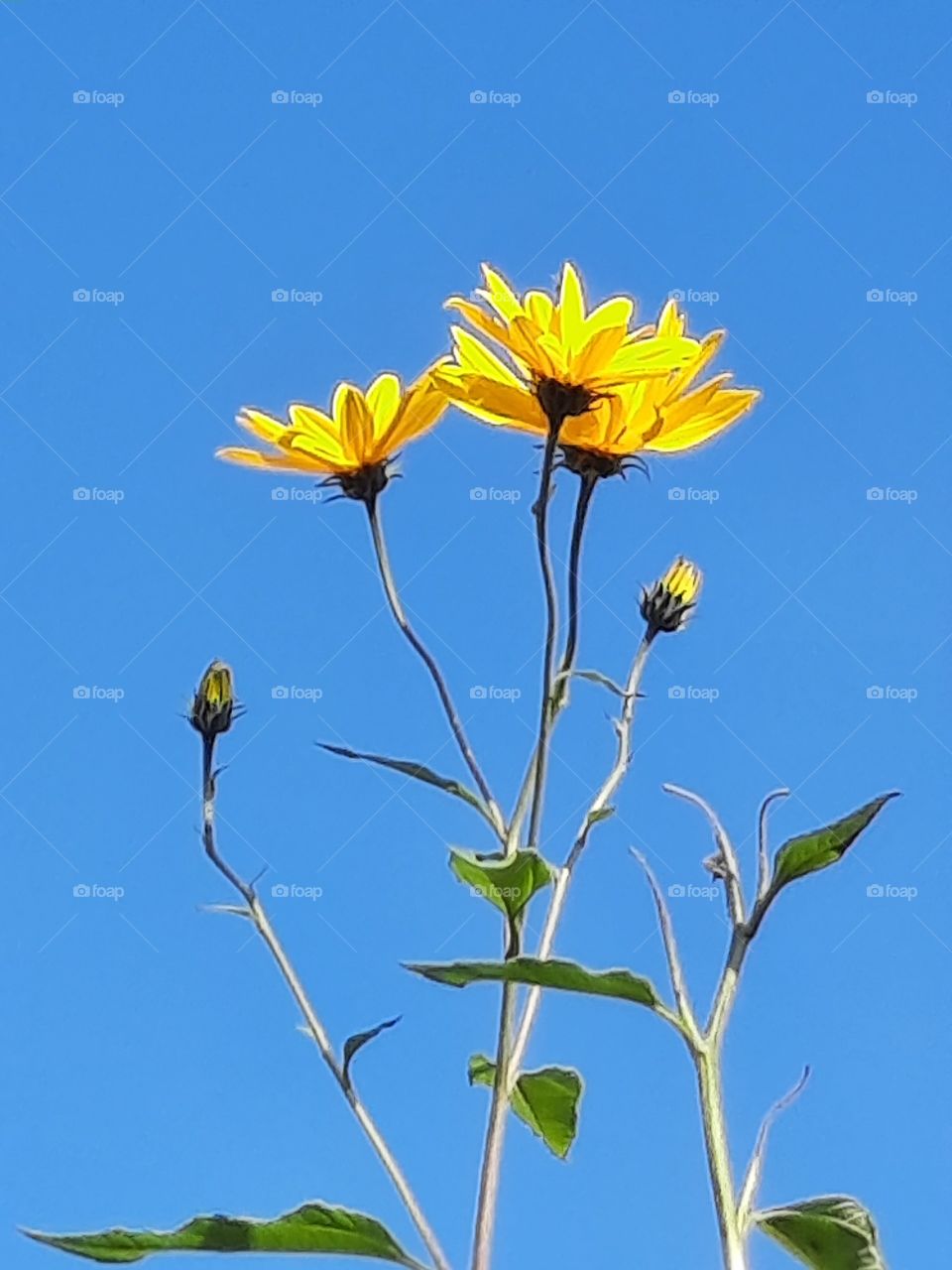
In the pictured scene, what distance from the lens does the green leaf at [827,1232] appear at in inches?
29.2

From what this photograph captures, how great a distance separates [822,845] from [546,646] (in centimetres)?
26

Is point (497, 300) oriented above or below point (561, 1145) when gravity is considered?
above

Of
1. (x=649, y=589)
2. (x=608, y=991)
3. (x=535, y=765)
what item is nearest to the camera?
Answer: (x=608, y=991)

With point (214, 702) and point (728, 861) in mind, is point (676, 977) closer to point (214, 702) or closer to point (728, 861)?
point (728, 861)

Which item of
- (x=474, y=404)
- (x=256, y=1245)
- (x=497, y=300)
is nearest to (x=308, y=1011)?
(x=256, y=1245)

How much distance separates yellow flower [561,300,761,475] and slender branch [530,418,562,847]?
0.14m

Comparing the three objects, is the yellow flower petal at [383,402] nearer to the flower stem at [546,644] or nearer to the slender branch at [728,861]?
the flower stem at [546,644]

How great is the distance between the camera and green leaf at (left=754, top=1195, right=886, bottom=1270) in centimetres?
74

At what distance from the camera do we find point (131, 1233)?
882 mm

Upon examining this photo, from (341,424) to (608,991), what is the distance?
0.71 metres

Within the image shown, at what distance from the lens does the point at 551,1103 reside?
1.07m

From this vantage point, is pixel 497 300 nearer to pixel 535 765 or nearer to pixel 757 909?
pixel 535 765

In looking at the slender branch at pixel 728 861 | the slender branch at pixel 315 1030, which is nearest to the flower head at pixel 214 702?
the slender branch at pixel 315 1030

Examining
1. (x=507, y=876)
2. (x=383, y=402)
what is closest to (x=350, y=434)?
(x=383, y=402)
